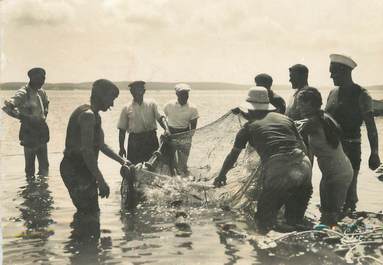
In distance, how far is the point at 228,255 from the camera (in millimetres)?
4848

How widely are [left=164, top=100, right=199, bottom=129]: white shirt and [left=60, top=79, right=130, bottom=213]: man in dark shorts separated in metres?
3.11

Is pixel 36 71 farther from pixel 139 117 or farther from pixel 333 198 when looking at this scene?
pixel 333 198

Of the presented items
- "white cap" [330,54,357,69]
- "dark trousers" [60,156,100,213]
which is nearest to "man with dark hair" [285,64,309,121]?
"white cap" [330,54,357,69]

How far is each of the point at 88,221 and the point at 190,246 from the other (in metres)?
1.34

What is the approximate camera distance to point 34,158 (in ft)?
28.6

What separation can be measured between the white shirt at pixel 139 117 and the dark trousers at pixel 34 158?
2.06m

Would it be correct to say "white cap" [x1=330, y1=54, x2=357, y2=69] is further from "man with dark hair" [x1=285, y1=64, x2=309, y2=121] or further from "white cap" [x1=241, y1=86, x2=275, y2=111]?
"white cap" [x1=241, y1=86, x2=275, y2=111]

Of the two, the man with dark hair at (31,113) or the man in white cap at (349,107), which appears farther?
the man with dark hair at (31,113)

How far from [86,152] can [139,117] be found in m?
2.55

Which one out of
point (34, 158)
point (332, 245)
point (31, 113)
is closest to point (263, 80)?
point (332, 245)

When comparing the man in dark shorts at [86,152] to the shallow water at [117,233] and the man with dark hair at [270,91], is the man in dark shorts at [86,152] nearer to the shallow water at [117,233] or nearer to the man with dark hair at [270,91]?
the shallow water at [117,233]

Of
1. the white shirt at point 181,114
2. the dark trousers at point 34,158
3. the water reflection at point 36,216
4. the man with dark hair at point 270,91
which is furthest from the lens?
the dark trousers at point 34,158

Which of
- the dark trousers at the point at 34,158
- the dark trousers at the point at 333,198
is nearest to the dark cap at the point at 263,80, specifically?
the dark trousers at the point at 333,198

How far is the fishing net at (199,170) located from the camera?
5988mm
